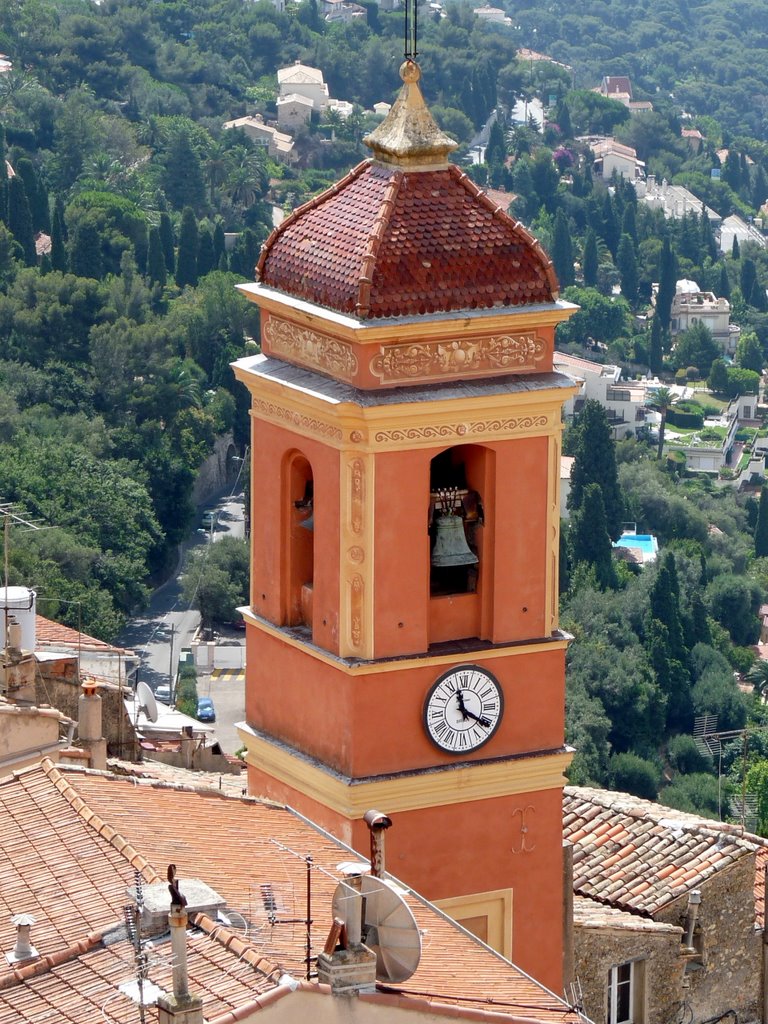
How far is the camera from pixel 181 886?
21234 millimetres

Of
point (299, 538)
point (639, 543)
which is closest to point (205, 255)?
point (639, 543)

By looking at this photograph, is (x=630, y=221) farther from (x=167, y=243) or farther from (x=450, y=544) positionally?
(x=450, y=544)

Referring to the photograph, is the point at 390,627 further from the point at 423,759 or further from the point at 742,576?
the point at 742,576

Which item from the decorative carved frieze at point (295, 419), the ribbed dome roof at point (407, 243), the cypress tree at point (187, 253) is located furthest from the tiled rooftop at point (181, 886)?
the cypress tree at point (187, 253)

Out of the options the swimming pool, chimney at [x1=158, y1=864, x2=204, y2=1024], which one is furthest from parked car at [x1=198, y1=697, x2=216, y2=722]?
chimney at [x1=158, y1=864, x2=204, y2=1024]

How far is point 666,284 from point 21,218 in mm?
51446

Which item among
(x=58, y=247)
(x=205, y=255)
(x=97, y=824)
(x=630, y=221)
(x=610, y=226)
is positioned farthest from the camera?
(x=630, y=221)

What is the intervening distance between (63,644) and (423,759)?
51.9 feet

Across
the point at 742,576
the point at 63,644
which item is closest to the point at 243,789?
the point at 63,644

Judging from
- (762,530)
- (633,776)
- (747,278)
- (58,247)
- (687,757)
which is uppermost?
(58,247)

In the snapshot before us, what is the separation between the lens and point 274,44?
591 ft

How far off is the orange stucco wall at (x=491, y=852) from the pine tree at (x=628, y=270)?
433 ft

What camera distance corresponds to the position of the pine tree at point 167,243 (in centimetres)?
12062

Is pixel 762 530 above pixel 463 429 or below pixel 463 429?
below
